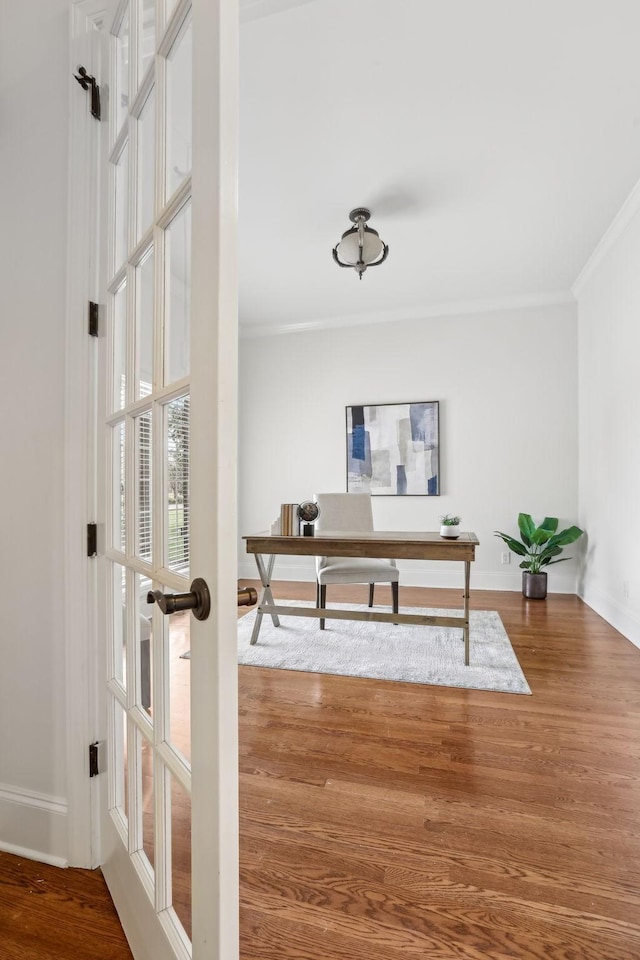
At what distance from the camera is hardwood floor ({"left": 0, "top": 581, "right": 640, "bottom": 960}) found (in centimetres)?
105

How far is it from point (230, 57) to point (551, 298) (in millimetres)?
4637

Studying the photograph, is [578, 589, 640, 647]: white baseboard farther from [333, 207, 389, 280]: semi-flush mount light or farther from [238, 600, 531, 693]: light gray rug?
[333, 207, 389, 280]: semi-flush mount light

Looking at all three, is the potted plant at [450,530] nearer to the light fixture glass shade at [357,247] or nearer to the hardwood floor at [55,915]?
the light fixture glass shade at [357,247]

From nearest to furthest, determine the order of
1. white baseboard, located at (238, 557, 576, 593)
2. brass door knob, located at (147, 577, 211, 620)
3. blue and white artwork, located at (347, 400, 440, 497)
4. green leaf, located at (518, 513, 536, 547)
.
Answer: brass door knob, located at (147, 577, 211, 620), green leaf, located at (518, 513, 536, 547), white baseboard, located at (238, 557, 576, 593), blue and white artwork, located at (347, 400, 440, 497)

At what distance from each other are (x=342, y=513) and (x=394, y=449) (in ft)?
4.64

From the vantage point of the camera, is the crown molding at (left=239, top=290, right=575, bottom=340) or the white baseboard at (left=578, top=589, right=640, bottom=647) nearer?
the white baseboard at (left=578, top=589, right=640, bottom=647)

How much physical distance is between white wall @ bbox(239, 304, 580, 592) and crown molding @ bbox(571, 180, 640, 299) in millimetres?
407

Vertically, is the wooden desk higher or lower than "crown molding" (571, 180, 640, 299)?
lower

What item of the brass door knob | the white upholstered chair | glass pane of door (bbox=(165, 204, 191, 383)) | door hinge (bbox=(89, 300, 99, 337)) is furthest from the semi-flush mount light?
the brass door knob

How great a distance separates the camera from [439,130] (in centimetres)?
244

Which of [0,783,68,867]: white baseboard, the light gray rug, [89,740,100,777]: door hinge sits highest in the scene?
[89,740,100,777]: door hinge

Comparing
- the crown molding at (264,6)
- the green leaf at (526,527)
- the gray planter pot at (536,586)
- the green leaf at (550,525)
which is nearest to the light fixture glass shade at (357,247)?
the crown molding at (264,6)

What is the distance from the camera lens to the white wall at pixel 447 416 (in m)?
4.52

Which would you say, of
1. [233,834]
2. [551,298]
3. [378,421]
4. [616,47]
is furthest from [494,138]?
[233,834]
